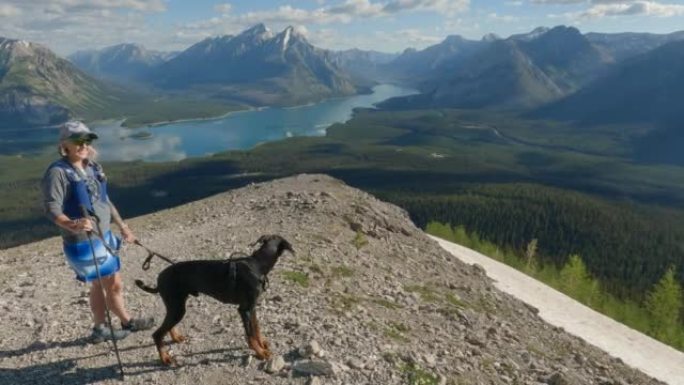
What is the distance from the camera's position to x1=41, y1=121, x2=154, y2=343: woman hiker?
9055 millimetres

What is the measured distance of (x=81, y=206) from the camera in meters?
9.41

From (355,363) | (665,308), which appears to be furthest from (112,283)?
(665,308)

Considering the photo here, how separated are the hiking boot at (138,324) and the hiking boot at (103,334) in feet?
0.48

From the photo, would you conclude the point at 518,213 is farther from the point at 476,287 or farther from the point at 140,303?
the point at 140,303

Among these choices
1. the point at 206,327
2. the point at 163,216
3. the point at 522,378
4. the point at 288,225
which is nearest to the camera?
the point at 206,327

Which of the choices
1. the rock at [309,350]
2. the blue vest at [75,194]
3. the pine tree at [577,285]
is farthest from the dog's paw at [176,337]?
→ the pine tree at [577,285]

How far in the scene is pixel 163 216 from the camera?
2716 cm

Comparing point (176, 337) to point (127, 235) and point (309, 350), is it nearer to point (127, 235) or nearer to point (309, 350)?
point (127, 235)

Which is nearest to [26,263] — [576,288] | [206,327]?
[206,327]

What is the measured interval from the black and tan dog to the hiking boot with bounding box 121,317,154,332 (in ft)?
4.98

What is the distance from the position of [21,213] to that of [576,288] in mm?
194180

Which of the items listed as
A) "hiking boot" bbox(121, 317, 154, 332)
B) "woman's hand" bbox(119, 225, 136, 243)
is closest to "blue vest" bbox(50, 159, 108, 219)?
"woman's hand" bbox(119, 225, 136, 243)

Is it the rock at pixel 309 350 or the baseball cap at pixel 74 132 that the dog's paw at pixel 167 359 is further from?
the baseball cap at pixel 74 132

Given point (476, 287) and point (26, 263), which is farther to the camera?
point (476, 287)
